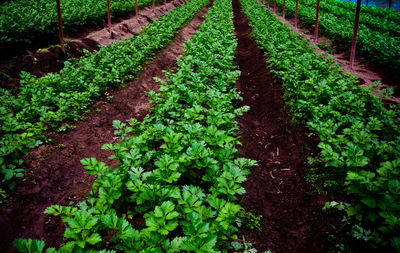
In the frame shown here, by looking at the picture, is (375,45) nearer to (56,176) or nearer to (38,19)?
(56,176)

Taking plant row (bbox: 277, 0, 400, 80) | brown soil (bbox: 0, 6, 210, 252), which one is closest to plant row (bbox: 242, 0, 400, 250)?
brown soil (bbox: 0, 6, 210, 252)

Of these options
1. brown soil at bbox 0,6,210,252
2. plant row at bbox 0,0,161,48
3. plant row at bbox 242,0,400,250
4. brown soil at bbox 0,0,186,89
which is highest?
plant row at bbox 0,0,161,48

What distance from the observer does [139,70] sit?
22.6ft

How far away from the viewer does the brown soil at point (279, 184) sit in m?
2.46

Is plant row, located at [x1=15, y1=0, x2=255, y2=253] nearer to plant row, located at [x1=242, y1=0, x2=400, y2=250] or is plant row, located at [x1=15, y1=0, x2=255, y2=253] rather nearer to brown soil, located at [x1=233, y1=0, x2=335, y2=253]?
brown soil, located at [x1=233, y1=0, x2=335, y2=253]

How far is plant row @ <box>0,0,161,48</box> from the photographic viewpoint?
265 inches

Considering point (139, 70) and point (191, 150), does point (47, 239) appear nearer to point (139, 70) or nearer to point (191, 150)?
point (191, 150)

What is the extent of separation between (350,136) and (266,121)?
192 cm

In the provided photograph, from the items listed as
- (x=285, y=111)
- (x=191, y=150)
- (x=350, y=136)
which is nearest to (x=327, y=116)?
(x=350, y=136)

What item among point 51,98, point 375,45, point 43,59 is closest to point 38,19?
point 43,59

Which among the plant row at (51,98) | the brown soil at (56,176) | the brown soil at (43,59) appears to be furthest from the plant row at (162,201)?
the brown soil at (43,59)

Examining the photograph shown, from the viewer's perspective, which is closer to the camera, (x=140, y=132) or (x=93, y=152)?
(x=140, y=132)

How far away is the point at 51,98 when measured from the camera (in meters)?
4.38

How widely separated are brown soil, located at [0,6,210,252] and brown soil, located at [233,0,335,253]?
2.49 meters
